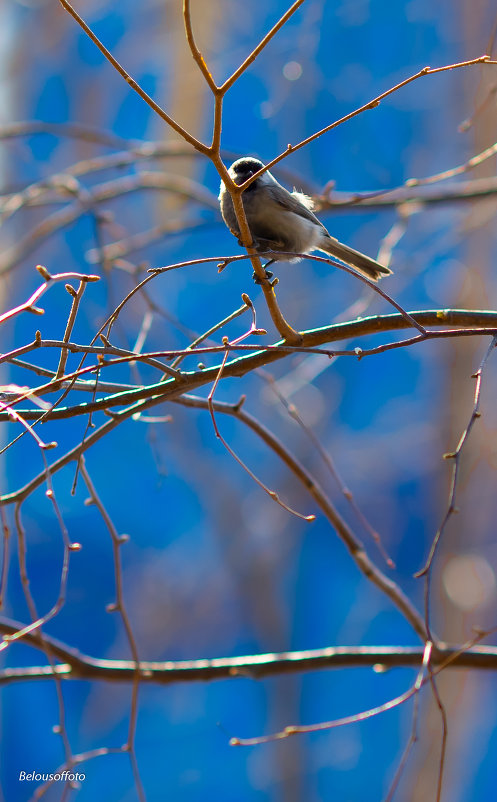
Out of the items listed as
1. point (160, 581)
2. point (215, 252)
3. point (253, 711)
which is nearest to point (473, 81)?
point (215, 252)

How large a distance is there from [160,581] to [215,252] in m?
3.12

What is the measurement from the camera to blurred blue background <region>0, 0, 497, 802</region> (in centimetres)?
634

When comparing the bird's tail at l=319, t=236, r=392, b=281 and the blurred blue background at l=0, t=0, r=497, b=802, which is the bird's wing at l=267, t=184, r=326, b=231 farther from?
the blurred blue background at l=0, t=0, r=497, b=802

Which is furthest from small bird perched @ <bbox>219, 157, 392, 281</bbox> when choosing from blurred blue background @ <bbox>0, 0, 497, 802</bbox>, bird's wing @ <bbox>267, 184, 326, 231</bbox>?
blurred blue background @ <bbox>0, 0, 497, 802</bbox>

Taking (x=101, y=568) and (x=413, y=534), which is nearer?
(x=101, y=568)

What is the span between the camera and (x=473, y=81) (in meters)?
6.88

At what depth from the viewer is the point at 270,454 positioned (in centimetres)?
760

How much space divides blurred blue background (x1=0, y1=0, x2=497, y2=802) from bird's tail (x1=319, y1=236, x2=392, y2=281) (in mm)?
3189

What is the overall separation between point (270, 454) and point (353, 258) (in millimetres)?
4891

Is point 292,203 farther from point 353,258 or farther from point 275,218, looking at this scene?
point 353,258

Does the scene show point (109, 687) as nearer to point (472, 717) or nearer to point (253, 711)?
point (253, 711)

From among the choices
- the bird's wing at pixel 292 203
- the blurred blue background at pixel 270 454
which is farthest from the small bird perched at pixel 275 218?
the blurred blue background at pixel 270 454

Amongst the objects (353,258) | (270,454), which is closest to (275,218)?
(353,258)

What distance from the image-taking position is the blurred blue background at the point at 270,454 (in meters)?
6.34
